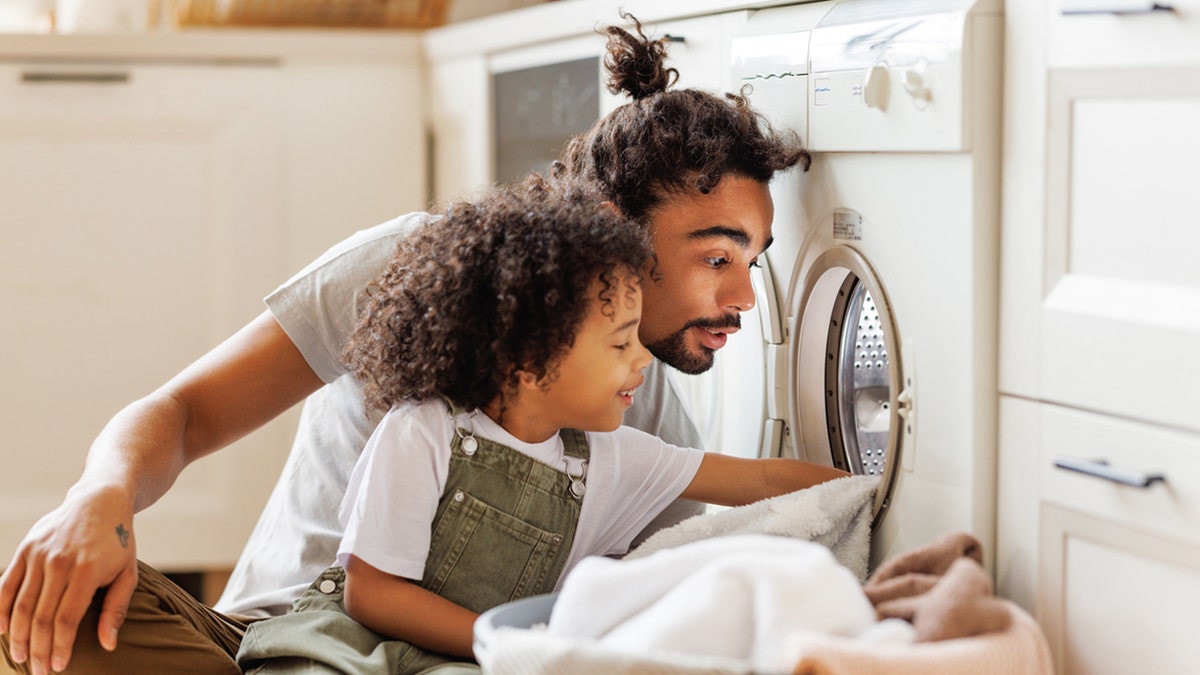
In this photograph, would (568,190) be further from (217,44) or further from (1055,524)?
(217,44)

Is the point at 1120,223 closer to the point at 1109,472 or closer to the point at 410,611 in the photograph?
the point at 1109,472

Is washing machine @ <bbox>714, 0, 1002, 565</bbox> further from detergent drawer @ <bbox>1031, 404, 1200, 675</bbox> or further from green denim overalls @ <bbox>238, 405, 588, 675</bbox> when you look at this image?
green denim overalls @ <bbox>238, 405, 588, 675</bbox>

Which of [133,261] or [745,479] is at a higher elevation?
[133,261]

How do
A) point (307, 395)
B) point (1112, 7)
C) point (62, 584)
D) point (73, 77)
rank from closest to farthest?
point (1112, 7)
point (62, 584)
point (307, 395)
point (73, 77)

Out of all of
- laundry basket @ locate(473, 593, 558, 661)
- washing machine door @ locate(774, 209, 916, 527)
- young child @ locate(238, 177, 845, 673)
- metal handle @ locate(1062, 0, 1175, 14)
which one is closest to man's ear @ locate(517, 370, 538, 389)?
young child @ locate(238, 177, 845, 673)

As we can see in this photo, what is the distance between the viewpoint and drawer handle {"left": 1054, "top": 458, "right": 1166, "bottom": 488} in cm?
90

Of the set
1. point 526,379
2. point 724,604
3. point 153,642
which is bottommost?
point 153,642

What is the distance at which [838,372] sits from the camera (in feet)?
4.47

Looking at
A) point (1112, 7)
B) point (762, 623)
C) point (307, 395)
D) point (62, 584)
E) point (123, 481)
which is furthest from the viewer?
point (307, 395)

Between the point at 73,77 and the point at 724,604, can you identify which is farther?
the point at 73,77

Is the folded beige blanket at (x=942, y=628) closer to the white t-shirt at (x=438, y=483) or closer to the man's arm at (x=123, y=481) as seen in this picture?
the white t-shirt at (x=438, y=483)

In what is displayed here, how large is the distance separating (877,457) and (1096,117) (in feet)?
1.61

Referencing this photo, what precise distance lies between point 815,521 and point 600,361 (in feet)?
0.75

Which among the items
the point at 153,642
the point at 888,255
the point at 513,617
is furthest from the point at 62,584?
the point at 888,255
